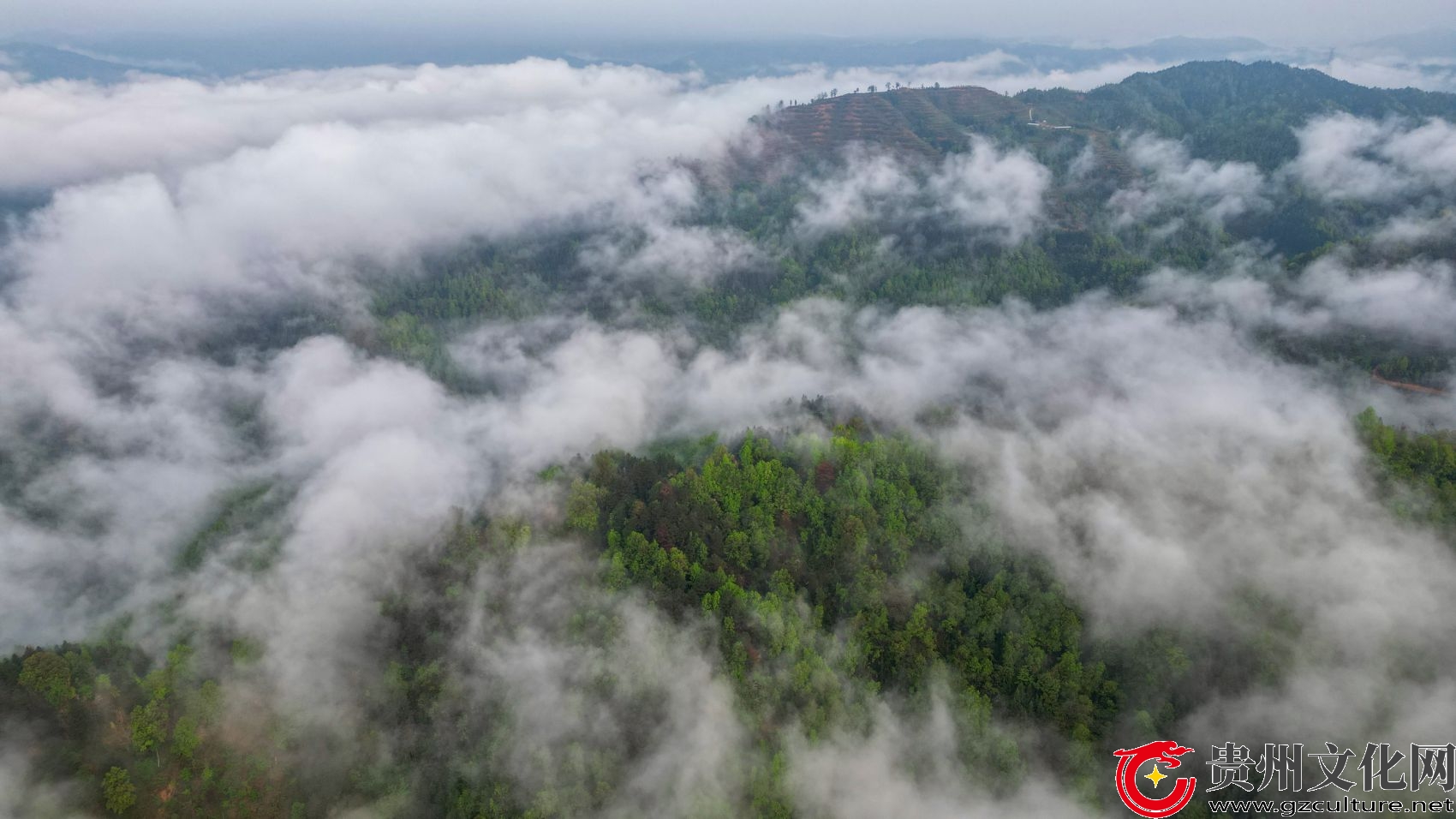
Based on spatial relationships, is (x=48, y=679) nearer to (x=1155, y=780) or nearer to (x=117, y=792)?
(x=117, y=792)

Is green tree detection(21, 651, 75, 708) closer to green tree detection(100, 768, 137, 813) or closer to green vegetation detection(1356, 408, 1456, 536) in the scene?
A: green tree detection(100, 768, 137, 813)

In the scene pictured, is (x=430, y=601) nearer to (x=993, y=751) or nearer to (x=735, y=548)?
(x=735, y=548)

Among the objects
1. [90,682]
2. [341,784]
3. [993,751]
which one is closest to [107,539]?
[90,682]

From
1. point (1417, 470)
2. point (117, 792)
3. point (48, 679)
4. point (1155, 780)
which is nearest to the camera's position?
point (117, 792)

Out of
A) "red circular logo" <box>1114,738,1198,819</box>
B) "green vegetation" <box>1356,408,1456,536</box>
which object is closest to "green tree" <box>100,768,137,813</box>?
"red circular logo" <box>1114,738,1198,819</box>

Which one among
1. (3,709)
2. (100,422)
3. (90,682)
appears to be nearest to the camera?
(3,709)

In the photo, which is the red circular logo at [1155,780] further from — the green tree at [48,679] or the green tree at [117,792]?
the green tree at [48,679]

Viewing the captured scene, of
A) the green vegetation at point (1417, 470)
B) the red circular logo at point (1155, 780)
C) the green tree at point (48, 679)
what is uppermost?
the green vegetation at point (1417, 470)

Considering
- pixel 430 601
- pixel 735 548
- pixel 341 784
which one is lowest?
pixel 341 784

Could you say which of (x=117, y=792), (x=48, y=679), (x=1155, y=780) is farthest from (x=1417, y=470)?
(x=48, y=679)

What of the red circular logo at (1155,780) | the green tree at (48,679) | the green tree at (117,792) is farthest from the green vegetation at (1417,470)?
the green tree at (48,679)

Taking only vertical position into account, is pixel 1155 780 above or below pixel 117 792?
below
